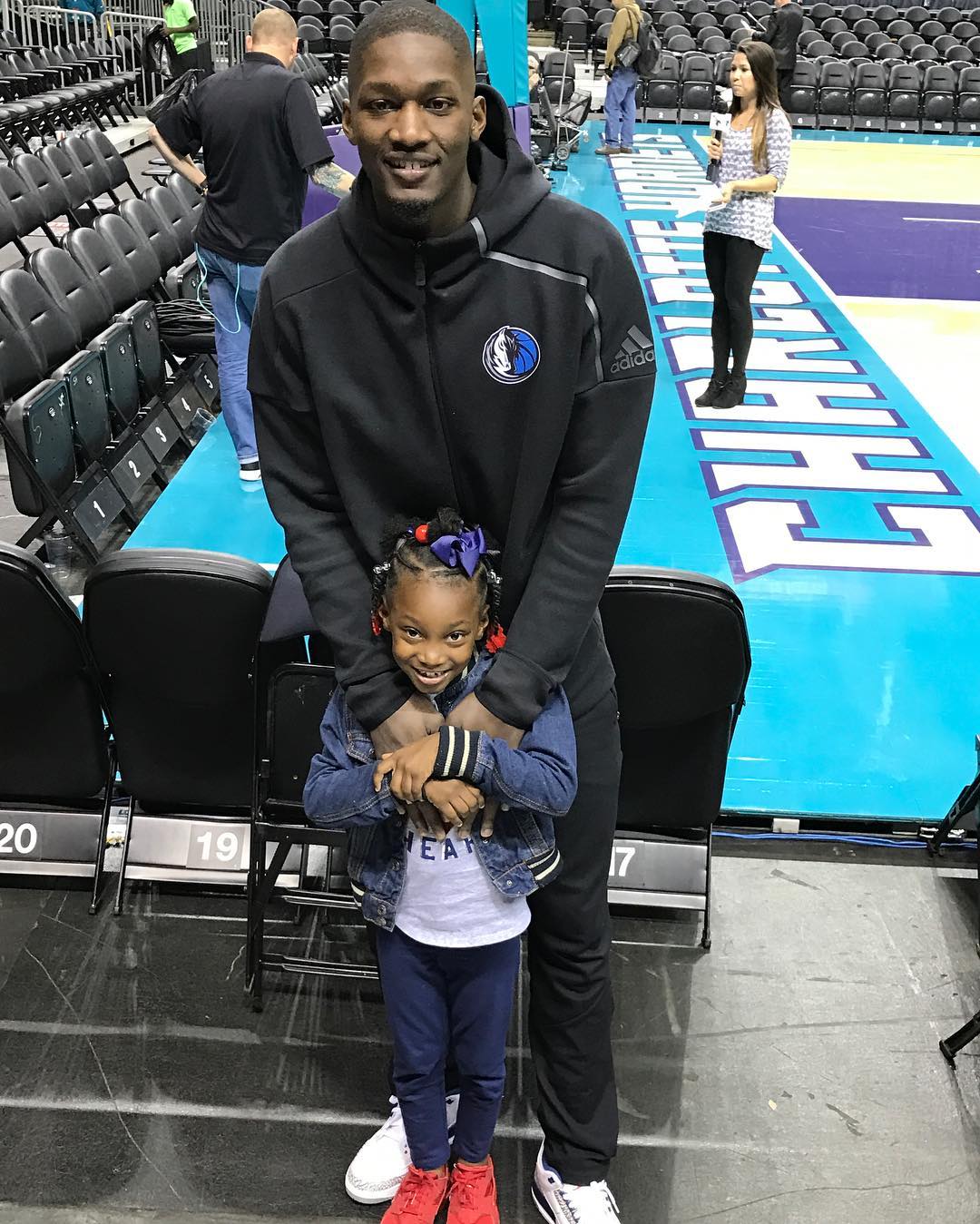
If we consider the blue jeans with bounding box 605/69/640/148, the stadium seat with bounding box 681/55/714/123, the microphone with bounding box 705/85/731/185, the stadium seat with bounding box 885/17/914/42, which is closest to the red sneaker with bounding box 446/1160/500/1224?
the microphone with bounding box 705/85/731/185

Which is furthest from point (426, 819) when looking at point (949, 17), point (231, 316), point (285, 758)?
point (949, 17)

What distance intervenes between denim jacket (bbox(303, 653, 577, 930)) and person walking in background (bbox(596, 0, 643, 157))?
1193cm

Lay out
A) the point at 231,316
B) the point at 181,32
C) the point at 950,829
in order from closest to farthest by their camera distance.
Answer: the point at 950,829 → the point at 231,316 → the point at 181,32

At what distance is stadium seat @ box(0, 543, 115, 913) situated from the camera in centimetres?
244

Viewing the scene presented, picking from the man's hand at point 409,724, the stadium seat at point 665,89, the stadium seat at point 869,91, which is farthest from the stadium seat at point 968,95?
the man's hand at point 409,724

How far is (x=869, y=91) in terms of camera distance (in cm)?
1594

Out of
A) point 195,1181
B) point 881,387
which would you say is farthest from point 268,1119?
point 881,387

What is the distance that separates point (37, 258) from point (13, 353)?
848mm

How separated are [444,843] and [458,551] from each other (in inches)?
17.3

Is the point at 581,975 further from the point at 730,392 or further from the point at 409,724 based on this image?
the point at 730,392

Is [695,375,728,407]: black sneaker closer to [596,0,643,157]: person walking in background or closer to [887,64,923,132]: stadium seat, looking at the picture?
[596,0,643,157]: person walking in background

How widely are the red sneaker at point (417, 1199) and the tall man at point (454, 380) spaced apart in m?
0.61

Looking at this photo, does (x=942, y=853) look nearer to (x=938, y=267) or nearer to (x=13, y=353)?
(x=13, y=353)

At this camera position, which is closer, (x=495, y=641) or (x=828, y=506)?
(x=495, y=641)
